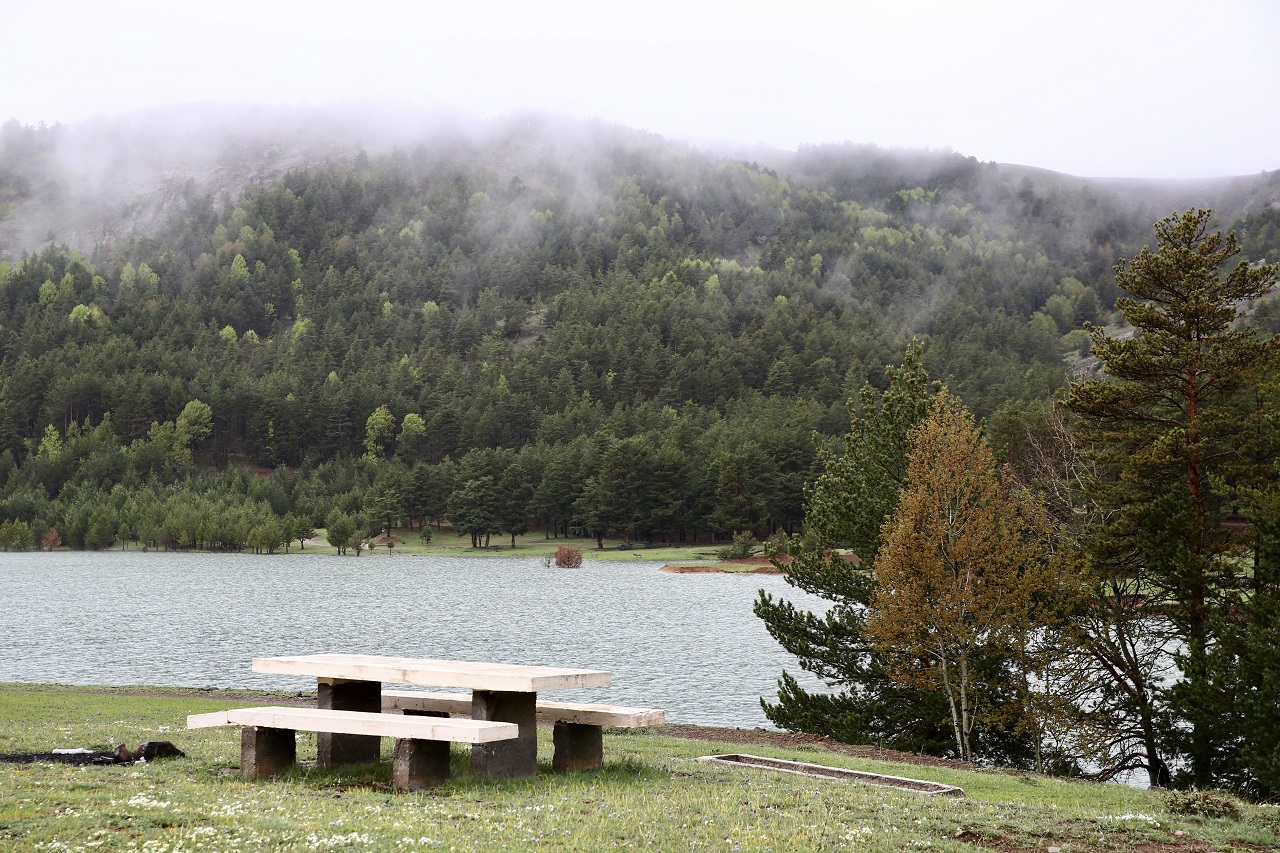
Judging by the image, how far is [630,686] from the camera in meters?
34.0

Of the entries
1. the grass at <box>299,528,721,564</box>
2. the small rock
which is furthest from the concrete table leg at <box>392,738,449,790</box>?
the grass at <box>299,528,721,564</box>

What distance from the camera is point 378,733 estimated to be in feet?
38.8

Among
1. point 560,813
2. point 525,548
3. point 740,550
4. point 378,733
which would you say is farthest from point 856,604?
point 525,548

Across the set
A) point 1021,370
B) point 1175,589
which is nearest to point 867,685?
point 1175,589

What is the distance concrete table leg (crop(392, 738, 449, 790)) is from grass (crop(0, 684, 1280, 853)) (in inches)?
7.7

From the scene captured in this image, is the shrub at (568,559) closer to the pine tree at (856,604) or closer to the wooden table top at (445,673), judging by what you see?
the pine tree at (856,604)

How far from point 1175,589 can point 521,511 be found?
403 feet

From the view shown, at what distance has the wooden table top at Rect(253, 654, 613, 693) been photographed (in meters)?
12.2

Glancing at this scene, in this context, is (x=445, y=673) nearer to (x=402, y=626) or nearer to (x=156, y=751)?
(x=156, y=751)

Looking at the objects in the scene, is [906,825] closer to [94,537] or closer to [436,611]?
[436,611]

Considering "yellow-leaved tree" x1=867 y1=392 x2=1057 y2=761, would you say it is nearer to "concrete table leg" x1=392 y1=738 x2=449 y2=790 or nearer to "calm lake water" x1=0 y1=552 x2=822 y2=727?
"calm lake water" x1=0 y1=552 x2=822 y2=727

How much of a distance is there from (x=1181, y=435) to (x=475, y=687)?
18.5 metres

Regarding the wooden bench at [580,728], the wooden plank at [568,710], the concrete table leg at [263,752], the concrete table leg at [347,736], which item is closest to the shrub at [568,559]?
the wooden plank at [568,710]

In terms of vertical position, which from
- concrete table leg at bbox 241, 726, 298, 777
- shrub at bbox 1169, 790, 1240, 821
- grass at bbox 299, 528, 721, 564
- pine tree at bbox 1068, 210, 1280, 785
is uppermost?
pine tree at bbox 1068, 210, 1280, 785
